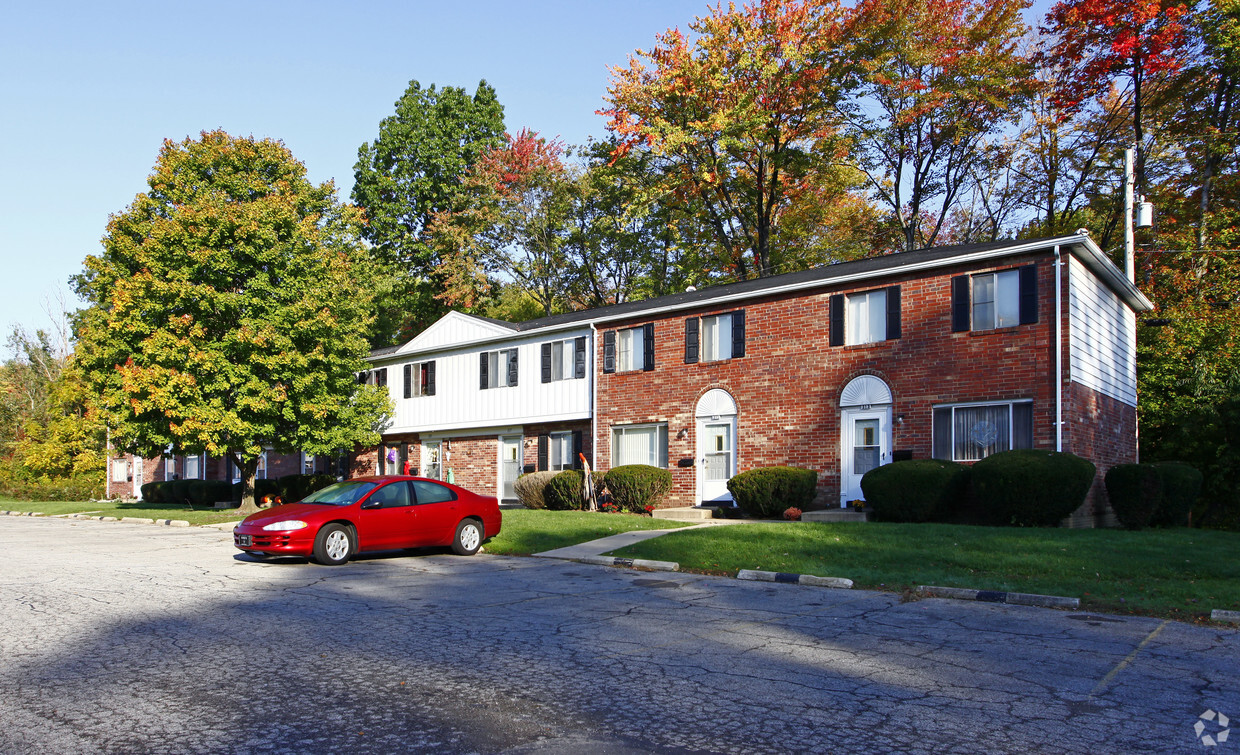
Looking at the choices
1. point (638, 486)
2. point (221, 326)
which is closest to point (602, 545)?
point (638, 486)

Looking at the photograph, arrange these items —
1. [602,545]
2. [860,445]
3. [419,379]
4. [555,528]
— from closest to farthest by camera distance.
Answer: [602,545]
[555,528]
[860,445]
[419,379]

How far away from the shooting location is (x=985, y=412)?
62.6 feet

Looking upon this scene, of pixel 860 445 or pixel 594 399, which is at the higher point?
pixel 594 399

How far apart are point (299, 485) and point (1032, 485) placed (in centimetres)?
2677

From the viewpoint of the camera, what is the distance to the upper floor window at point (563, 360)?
27.5 m

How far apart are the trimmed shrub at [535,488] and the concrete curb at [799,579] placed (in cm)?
1278

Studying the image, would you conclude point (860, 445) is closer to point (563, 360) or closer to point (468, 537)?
point (468, 537)

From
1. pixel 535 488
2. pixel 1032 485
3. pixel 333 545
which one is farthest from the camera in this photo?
pixel 535 488

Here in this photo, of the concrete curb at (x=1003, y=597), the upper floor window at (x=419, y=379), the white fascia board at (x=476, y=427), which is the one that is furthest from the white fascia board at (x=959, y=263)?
the concrete curb at (x=1003, y=597)

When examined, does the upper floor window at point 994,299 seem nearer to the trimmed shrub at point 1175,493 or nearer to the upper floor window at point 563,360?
the trimmed shrub at point 1175,493

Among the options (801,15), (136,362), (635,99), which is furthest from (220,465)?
(801,15)

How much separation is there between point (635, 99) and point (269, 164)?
1394 centimetres

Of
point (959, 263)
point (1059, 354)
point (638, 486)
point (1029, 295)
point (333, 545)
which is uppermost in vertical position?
point (959, 263)

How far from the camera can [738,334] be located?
23.6 m
